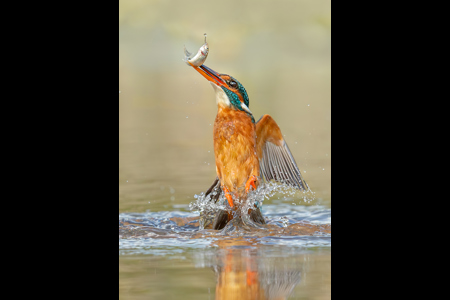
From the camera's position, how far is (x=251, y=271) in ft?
14.8

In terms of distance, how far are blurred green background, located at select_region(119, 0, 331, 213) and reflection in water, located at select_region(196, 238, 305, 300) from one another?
99 centimetres

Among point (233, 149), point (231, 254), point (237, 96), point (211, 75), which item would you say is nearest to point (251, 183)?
point (233, 149)

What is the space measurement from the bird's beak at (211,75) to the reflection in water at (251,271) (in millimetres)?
→ 1547

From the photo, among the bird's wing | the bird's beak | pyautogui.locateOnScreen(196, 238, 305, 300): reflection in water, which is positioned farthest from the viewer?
the bird's wing

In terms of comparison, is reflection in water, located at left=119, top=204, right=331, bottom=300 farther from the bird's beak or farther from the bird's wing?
the bird's beak

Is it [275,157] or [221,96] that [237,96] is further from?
[275,157]

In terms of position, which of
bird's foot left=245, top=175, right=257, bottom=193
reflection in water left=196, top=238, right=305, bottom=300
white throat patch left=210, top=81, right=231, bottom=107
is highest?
white throat patch left=210, top=81, right=231, bottom=107

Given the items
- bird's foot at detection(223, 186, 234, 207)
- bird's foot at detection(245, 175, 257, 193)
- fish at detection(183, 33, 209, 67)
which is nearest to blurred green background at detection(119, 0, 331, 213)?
fish at detection(183, 33, 209, 67)

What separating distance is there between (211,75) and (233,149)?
70cm

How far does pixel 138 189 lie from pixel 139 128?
1.73 ft

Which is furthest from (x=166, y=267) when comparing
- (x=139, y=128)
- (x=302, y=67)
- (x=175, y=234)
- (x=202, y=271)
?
(x=302, y=67)

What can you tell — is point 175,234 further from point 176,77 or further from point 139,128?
point 176,77

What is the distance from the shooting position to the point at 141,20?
5664 millimetres

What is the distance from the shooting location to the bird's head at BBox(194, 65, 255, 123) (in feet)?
19.5
